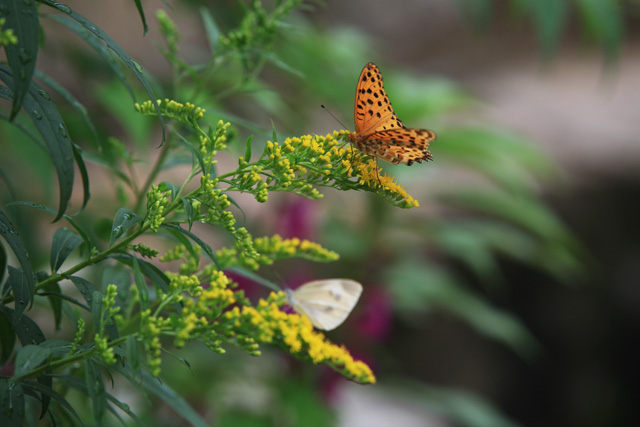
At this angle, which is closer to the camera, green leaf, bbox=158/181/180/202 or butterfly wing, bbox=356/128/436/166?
green leaf, bbox=158/181/180/202

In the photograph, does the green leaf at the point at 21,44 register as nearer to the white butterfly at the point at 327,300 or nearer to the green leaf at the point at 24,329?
the green leaf at the point at 24,329

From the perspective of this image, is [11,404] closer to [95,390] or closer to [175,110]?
[95,390]

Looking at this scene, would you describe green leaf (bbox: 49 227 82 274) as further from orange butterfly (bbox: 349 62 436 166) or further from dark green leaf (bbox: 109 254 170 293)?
orange butterfly (bbox: 349 62 436 166)

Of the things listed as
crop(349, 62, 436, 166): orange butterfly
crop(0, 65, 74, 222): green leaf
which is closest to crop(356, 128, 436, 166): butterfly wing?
crop(349, 62, 436, 166): orange butterfly

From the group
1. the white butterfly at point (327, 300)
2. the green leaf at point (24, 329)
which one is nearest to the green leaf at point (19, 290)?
the green leaf at point (24, 329)

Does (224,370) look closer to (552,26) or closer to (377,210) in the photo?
(377,210)

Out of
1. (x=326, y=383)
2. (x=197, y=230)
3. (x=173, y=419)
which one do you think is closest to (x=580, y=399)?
(x=197, y=230)
